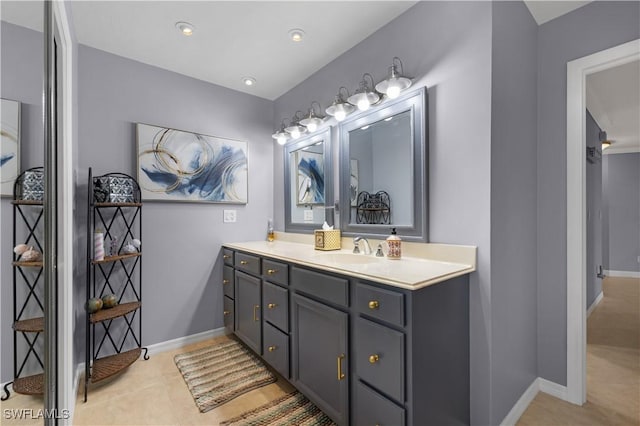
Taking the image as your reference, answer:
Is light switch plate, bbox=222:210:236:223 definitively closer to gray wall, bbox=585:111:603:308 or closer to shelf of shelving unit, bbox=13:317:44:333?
shelf of shelving unit, bbox=13:317:44:333

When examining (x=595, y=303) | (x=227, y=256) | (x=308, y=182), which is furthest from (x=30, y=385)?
(x=595, y=303)

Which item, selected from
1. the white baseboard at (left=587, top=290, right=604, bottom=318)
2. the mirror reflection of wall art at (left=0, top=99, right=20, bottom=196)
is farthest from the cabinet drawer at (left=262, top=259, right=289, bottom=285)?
the white baseboard at (left=587, top=290, right=604, bottom=318)

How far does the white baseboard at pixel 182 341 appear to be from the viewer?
7.93 feet

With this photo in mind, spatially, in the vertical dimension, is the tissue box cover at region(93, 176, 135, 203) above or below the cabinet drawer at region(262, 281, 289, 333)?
above

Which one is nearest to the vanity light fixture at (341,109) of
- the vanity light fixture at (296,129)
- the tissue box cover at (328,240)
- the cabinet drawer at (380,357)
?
the vanity light fixture at (296,129)

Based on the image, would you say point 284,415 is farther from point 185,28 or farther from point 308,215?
point 185,28

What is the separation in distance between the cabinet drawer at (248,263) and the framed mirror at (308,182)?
633mm

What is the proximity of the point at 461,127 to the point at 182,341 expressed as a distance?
108 inches

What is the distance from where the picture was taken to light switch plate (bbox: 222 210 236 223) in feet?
9.23

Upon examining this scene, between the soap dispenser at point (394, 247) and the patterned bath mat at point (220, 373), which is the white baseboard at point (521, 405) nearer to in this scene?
the soap dispenser at point (394, 247)

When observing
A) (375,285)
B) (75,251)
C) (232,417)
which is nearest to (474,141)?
(375,285)

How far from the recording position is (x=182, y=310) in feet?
8.41

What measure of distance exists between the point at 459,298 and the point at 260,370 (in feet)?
5.02

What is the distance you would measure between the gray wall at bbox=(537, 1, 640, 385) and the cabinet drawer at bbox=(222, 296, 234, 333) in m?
A: 2.34
